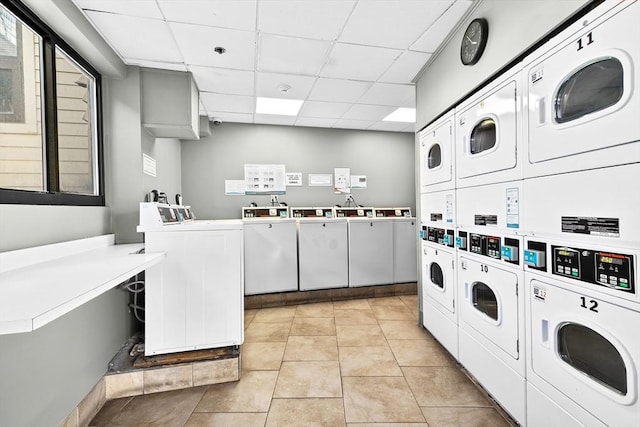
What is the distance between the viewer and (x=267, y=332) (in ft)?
9.45

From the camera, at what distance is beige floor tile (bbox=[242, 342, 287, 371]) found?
7.34ft

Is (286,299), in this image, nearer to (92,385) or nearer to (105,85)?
(92,385)

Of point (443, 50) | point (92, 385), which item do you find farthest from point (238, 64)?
point (92, 385)

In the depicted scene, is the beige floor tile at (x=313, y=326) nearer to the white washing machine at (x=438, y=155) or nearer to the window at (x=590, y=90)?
the white washing machine at (x=438, y=155)

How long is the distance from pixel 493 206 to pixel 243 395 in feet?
6.79

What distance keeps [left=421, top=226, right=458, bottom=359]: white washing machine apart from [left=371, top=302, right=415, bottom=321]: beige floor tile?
422 millimetres

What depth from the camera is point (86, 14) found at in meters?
1.85

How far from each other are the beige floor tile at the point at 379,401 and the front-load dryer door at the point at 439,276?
0.74 meters

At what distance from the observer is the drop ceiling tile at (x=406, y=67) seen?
2441 mm

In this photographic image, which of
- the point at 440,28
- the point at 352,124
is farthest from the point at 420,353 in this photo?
the point at 352,124

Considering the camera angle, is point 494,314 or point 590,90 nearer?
point 590,90

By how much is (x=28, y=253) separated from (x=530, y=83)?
2.76m

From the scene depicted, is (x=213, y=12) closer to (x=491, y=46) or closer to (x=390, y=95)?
(x=491, y=46)

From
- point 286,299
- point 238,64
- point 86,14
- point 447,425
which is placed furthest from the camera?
point 286,299
